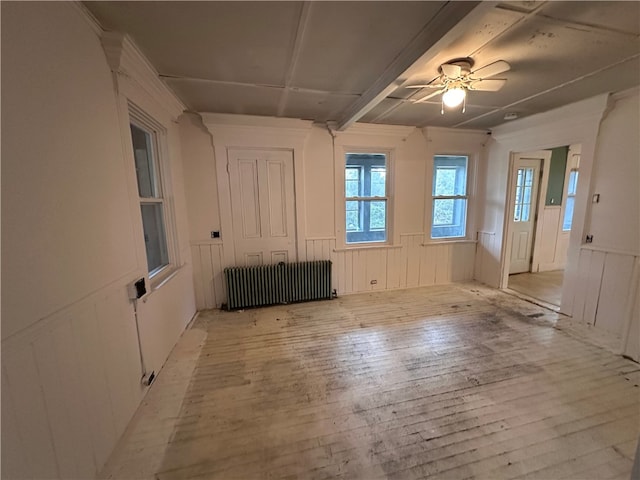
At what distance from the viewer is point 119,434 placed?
1.58 metres

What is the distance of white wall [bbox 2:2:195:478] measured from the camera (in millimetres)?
978

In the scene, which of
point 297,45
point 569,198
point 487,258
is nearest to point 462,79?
point 297,45

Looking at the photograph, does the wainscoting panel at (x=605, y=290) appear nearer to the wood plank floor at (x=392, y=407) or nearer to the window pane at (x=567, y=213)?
the wood plank floor at (x=392, y=407)

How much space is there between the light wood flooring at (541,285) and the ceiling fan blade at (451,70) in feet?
11.2

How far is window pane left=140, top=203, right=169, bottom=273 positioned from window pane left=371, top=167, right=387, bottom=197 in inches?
114

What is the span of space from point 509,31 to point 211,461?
3.20 m

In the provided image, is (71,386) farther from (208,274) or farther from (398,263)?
(398,263)

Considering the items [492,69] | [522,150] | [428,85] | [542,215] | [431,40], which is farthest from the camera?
[542,215]

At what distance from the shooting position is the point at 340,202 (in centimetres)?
382

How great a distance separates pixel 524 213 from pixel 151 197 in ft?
19.4

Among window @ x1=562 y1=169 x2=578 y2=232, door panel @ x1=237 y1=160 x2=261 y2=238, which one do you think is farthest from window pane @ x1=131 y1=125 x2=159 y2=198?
window @ x1=562 y1=169 x2=578 y2=232

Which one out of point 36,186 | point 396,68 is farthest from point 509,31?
point 36,186

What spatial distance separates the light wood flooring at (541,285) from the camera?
3.81 meters

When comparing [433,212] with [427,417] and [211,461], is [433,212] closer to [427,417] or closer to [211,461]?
[427,417]
